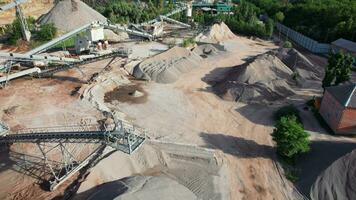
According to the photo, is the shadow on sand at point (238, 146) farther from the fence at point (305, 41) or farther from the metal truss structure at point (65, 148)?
the fence at point (305, 41)

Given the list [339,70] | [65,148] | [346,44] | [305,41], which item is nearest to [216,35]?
[305,41]

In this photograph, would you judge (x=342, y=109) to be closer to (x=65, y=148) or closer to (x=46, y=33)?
(x=65, y=148)

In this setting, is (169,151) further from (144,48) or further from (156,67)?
(144,48)

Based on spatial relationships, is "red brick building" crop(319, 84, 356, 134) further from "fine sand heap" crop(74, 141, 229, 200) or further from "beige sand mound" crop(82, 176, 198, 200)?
"beige sand mound" crop(82, 176, 198, 200)

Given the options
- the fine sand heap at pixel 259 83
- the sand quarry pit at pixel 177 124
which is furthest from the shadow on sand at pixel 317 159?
the fine sand heap at pixel 259 83


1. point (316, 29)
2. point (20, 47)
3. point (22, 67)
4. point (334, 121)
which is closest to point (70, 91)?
point (22, 67)

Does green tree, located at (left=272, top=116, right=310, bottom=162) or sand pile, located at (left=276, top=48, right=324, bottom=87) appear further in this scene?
sand pile, located at (left=276, top=48, right=324, bottom=87)

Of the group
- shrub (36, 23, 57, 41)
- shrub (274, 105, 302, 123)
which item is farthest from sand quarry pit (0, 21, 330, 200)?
shrub (36, 23, 57, 41)

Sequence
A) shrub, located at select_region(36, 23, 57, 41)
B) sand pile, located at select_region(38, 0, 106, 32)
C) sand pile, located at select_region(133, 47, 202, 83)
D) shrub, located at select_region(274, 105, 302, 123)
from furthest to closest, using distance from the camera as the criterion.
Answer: sand pile, located at select_region(38, 0, 106, 32), shrub, located at select_region(36, 23, 57, 41), sand pile, located at select_region(133, 47, 202, 83), shrub, located at select_region(274, 105, 302, 123)
